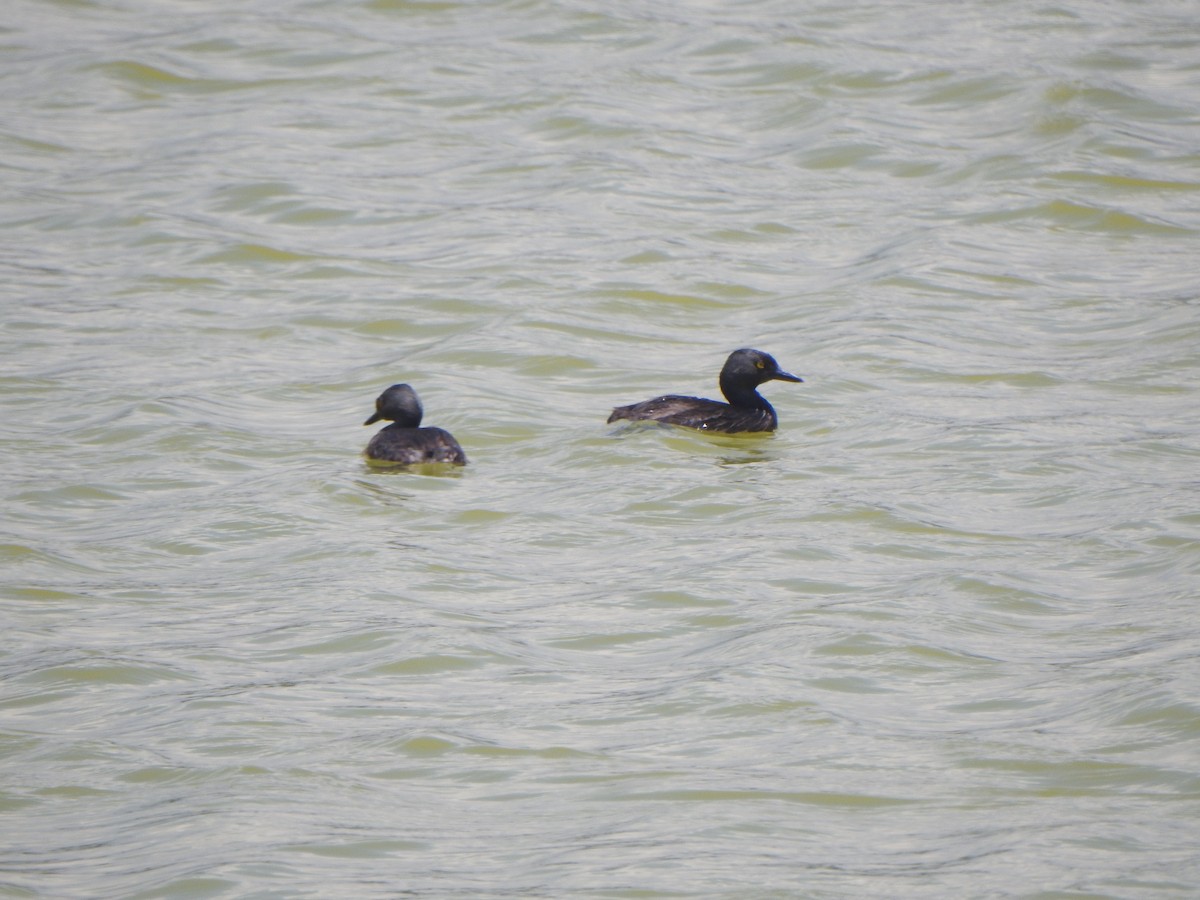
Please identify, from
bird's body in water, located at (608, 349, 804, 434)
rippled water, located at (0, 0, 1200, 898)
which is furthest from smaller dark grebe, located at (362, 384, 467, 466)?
bird's body in water, located at (608, 349, 804, 434)

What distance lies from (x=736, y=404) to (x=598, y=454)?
3.52 ft

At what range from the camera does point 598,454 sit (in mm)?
10469

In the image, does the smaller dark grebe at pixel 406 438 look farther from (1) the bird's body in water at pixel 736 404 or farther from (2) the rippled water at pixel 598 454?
(1) the bird's body in water at pixel 736 404

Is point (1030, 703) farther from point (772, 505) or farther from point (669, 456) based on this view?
point (669, 456)

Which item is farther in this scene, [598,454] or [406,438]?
[598,454]

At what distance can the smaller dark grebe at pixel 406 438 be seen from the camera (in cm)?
1009

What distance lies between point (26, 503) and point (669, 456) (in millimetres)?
3608

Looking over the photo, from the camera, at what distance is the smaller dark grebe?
10.1 metres

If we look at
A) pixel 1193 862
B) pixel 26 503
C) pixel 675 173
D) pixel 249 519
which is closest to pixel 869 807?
pixel 1193 862

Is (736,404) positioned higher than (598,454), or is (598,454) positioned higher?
(736,404)

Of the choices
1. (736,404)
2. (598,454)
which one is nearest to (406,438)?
(598,454)

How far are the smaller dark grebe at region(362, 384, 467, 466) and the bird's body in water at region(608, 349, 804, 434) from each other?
1.08m

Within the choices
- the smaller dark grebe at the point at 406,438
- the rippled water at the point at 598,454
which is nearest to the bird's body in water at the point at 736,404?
the rippled water at the point at 598,454

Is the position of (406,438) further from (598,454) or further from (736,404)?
(736,404)
